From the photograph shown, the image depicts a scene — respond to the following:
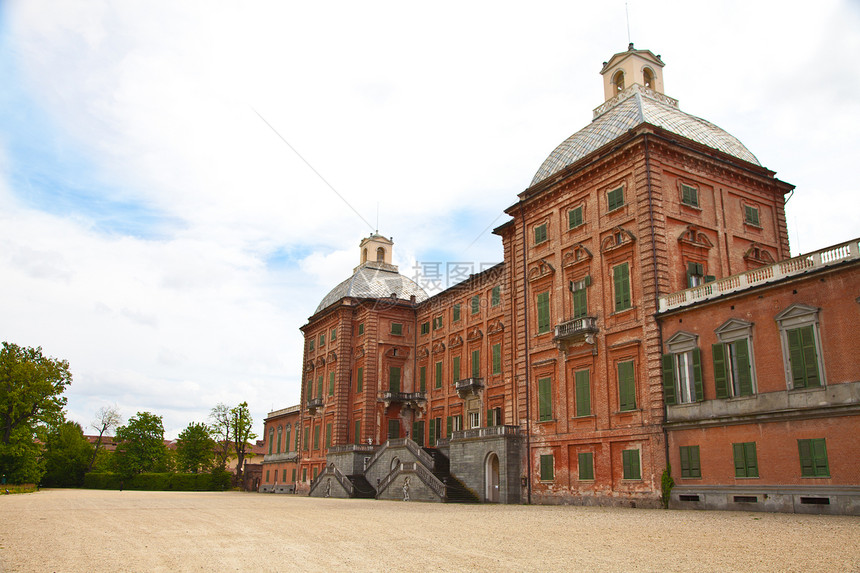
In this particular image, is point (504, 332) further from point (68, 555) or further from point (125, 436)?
point (125, 436)

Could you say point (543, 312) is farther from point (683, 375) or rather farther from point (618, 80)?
point (618, 80)

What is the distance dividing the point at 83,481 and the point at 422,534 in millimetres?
78627

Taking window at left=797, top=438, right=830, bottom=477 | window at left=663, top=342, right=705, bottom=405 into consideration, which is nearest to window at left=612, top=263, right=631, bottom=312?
window at left=663, top=342, right=705, bottom=405

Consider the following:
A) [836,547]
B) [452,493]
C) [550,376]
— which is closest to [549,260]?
[550,376]

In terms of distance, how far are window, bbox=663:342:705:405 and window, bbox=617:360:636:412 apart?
169 centimetres

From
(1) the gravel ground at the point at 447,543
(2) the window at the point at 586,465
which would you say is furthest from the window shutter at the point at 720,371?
(2) the window at the point at 586,465

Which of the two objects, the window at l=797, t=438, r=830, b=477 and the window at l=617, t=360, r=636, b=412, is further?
the window at l=617, t=360, r=636, b=412

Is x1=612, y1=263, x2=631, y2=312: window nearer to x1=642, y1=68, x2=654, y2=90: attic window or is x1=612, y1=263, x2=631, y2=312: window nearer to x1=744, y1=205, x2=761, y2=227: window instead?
x1=744, y1=205, x2=761, y2=227: window

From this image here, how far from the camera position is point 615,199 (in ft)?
101

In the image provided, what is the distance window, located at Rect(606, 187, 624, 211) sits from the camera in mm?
30567

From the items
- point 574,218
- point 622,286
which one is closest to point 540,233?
point 574,218

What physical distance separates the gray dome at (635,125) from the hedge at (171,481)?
5440 cm

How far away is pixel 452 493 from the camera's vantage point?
34.5 metres

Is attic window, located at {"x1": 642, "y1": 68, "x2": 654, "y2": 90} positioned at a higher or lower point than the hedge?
higher
